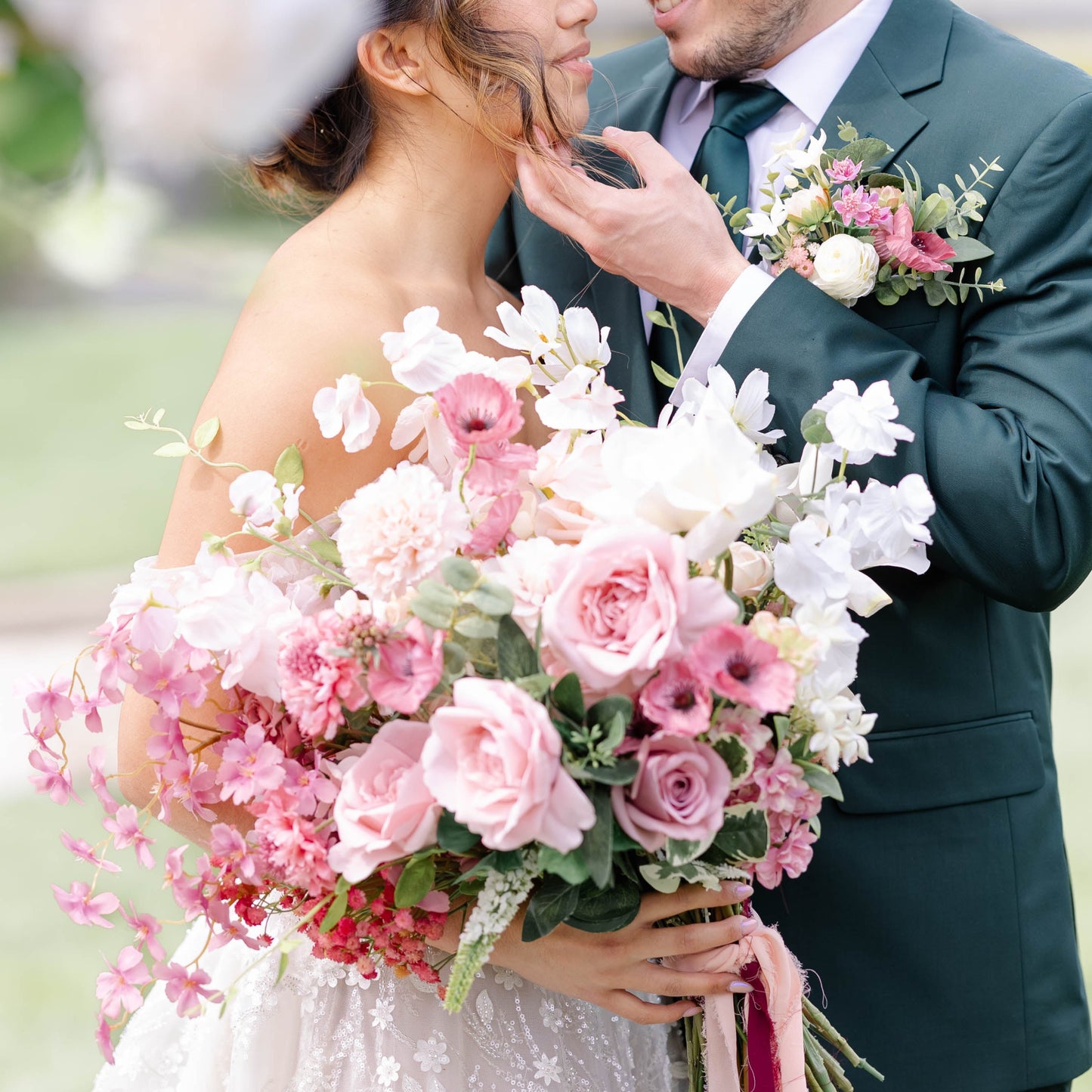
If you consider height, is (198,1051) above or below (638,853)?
below

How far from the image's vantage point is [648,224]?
5.37 feet

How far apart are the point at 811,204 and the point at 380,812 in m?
1.01

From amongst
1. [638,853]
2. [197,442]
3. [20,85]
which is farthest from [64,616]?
[20,85]

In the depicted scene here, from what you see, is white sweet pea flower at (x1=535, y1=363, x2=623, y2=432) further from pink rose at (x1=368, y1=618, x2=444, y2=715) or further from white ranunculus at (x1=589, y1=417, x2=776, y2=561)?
pink rose at (x1=368, y1=618, x2=444, y2=715)

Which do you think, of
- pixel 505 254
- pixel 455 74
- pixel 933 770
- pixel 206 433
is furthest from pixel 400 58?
pixel 933 770

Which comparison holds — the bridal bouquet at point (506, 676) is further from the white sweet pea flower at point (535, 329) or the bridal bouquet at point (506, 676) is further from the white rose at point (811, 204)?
the white rose at point (811, 204)

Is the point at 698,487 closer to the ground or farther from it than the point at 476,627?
farther from it

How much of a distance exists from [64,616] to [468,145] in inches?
96.4

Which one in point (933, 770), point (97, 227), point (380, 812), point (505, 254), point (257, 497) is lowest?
point (933, 770)

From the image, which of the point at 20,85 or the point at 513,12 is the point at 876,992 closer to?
the point at 513,12

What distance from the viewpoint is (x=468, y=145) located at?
67.1 inches

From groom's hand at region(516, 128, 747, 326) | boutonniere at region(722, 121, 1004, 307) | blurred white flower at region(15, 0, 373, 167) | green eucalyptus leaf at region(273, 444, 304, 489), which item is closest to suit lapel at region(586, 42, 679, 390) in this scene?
groom's hand at region(516, 128, 747, 326)

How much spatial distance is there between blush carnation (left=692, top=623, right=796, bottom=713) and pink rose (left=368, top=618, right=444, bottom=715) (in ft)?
0.73

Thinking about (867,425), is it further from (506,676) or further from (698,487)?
(506,676)
